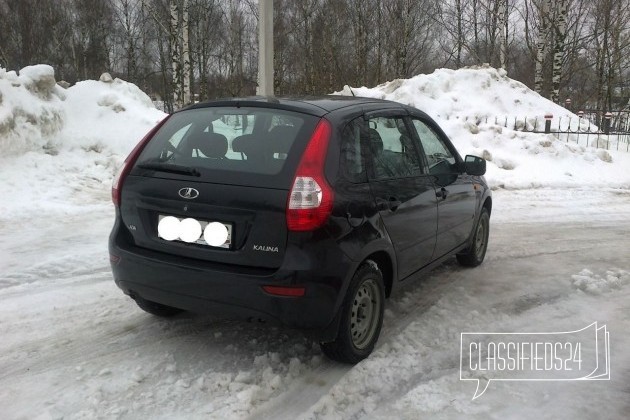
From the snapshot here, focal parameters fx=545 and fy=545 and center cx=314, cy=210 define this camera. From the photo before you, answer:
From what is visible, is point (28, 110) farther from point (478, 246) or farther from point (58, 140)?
point (478, 246)

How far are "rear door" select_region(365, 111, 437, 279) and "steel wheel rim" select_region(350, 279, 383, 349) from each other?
1.10 feet

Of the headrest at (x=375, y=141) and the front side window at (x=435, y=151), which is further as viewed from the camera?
the front side window at (x=435, y=151)

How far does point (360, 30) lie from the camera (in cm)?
3072

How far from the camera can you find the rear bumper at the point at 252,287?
296 centimetres

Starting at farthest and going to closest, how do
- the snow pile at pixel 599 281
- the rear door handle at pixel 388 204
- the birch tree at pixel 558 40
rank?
1. the birch tree at pixel 558 40
2. the snow pile at pixel 599 281
3. the rear door handle at pixel 388 204

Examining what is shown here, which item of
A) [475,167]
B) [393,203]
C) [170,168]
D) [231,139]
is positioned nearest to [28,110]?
[170,168]

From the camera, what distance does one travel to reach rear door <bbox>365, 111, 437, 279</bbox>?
356 cm

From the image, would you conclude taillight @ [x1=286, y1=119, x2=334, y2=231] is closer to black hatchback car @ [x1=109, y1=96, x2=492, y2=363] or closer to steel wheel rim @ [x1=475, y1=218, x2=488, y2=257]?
black hatchback car @ [x1=109, y1=96, x2=492, y2=363]

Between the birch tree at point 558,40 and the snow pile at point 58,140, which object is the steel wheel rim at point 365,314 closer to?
the snow pile at point 58,140

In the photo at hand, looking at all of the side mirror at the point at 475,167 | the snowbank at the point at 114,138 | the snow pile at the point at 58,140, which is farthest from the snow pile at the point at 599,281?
the snow pile at the point at 58,140

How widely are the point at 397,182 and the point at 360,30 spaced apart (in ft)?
94.6

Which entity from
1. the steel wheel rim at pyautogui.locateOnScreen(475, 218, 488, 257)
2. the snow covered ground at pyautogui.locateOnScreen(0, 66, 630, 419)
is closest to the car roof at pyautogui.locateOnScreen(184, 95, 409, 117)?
the snow covered ground at pyautogui.locateOnScreen(0, 66, 630, 419)

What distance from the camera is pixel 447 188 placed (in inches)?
176

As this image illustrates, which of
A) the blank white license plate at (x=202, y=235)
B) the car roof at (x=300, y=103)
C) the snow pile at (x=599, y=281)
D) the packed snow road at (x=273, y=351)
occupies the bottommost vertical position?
the packed snow road at (x=273, y=351)
